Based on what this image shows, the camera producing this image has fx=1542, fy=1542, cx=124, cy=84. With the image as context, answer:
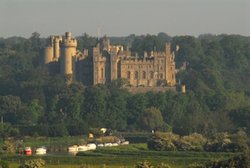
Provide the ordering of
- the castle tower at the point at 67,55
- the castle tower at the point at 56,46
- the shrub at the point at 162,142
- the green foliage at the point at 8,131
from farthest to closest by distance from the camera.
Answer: the castle tower at the point at 56,46
the castle tower at the point at 67,55
the green foliage at the point at 8,131
the shrub at the point at 162,142

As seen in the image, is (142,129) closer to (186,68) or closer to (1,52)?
(186,68)

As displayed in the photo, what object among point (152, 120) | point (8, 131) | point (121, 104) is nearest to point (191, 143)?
point (8, 131)

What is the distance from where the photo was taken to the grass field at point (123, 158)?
6203 centimetres

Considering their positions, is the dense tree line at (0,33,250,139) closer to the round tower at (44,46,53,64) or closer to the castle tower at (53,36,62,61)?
the round tower at (44,46,53,64)

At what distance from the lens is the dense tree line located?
3479 inches

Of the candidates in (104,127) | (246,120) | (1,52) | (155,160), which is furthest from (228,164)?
(1,52)

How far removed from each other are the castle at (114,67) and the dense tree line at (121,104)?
2.00m

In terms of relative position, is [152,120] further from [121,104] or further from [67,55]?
[67,55]

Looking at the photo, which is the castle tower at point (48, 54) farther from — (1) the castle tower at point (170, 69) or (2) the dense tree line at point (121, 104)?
(1) the castle tower at point (170, 69)

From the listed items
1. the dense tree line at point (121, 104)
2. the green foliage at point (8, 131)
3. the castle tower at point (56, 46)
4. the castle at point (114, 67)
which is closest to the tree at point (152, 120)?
the dense tree line at point (121, 104)

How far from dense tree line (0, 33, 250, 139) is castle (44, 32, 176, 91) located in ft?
6.56

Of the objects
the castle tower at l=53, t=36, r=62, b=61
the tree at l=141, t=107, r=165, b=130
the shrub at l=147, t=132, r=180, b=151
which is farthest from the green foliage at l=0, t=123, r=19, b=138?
the castle tower at l=53, t=36, r=62, b=61

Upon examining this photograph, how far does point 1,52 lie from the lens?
155250 mm

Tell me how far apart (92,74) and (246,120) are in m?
39.5
